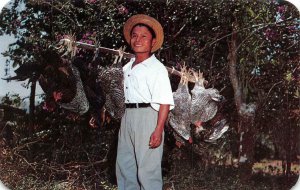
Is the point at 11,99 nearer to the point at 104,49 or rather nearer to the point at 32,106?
the point at 32,106

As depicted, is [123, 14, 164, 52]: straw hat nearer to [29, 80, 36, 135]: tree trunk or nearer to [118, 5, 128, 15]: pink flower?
[118, 5, 128, 15]: pink flower

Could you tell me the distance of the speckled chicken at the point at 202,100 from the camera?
502 cm

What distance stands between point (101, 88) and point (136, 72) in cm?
50

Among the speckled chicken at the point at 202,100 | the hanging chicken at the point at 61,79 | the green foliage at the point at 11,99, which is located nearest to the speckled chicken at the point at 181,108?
the speckled chicken at the point at 202,100

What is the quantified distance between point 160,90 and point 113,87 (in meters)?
0.50

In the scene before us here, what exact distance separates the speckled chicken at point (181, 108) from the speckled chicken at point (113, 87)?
48cm

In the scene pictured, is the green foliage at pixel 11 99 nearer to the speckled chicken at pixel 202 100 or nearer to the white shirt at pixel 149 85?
the white shirt at pixel 149 85

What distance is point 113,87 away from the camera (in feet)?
15.9

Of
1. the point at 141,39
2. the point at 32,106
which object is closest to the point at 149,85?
the point at 141,39

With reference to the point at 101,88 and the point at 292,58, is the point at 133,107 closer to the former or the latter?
the point at 101,88

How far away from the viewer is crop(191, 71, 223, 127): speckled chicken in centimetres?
502

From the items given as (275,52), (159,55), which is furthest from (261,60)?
(159,55)

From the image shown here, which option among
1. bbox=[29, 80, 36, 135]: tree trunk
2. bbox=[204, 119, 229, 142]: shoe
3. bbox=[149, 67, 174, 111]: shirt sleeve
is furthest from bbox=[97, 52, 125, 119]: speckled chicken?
bbox=[204, 119, 229, 142]: shoe

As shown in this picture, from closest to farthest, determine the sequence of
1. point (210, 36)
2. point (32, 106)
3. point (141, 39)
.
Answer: point (141, 39)
point (210, 36)
point (32, 106)
